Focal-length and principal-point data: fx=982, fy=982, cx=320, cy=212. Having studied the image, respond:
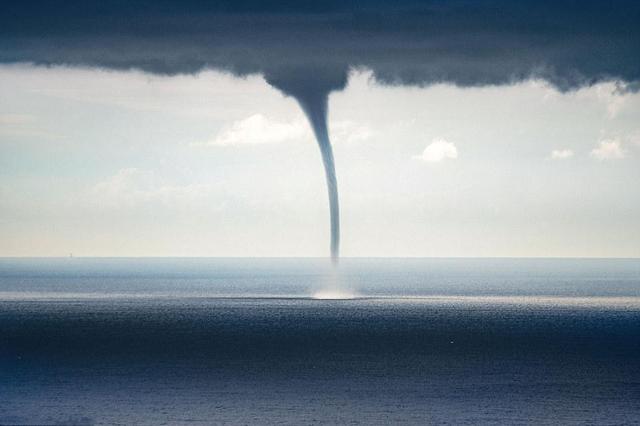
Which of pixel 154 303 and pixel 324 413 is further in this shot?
pixel 154 303

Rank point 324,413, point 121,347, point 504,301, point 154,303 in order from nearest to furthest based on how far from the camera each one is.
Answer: point 324,413
point 121,347
point 154,303
point 504,301

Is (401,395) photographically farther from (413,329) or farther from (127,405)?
(413,329)

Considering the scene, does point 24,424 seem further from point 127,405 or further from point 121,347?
point 121,347

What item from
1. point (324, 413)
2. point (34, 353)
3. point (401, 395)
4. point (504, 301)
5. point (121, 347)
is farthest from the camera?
point (504, 301)

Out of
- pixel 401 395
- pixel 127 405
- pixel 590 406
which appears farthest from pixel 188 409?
pixel 590 406

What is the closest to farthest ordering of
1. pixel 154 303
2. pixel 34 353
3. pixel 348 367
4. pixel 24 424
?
pixel 24 424
pixel 348 367
pixel 34 353
pixel 154 303

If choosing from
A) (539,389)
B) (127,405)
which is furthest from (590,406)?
(127,405)
